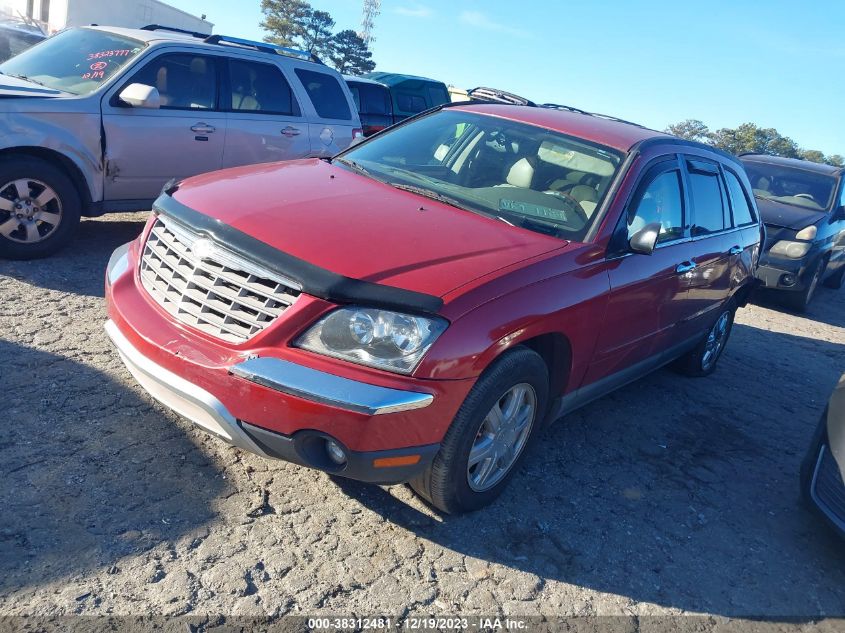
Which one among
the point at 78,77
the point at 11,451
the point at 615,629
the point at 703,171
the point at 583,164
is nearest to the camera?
the point at 615,629

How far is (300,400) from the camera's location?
2643 millimetres

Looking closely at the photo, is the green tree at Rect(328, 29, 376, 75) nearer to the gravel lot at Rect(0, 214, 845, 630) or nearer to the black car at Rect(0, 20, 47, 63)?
the black car at Rect(0, 20, 47, 63)

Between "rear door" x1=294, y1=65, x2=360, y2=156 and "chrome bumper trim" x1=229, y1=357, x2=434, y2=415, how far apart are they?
5114mm

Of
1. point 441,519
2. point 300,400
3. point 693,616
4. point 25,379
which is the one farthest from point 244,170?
Result: point 693,616

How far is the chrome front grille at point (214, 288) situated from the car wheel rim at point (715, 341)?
3.99 meters

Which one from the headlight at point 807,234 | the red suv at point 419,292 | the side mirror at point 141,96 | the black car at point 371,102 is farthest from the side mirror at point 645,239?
the black car at point 371,102

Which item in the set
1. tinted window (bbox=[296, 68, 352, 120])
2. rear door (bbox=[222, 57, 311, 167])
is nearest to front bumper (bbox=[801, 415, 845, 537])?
rear door (bbox=[222, 57, 311, 167])

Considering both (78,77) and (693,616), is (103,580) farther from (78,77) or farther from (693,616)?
(78,77)

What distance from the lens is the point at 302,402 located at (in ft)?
8.67

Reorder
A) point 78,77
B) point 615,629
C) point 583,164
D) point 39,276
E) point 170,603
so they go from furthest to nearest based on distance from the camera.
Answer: point 78,77 < point 39,276 < point 583,164 < point 615,629 < point 170,603

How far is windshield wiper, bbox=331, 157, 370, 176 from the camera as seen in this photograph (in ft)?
13.6

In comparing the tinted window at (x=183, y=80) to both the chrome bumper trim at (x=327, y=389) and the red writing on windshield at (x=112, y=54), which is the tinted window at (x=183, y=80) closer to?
the red writing on windshield at (x=112, y=54)

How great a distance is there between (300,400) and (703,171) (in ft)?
11.4

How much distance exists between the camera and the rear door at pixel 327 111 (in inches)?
293
